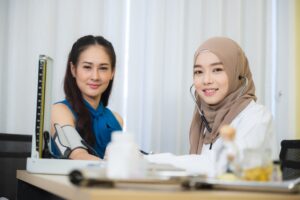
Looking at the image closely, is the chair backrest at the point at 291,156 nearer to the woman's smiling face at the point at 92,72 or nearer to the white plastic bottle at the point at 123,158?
the woman's smiling face at the point at 92,72

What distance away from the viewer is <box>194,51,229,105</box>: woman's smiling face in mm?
1740

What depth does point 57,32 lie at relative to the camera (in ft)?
6.45

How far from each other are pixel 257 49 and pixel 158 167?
5.07 feet

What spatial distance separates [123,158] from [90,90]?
0.87 metres

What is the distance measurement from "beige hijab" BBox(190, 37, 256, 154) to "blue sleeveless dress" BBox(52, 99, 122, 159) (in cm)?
35

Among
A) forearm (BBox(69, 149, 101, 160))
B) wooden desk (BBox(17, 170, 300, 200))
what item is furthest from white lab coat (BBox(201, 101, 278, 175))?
wooden desk (BBox(17, 170, 300, 200))

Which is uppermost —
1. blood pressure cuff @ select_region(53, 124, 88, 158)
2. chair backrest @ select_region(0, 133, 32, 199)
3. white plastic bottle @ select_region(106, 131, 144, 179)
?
white plastic bottle @ select_region(106, 131, 144, 179)

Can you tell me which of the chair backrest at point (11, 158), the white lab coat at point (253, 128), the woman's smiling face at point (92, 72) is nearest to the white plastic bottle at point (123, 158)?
the white lab coat at point (253, 128)

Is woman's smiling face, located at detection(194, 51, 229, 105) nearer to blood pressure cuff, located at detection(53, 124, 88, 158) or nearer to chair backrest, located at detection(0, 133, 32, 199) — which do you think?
blood pressure cuff, located at detection(53, 124, 88, 158)

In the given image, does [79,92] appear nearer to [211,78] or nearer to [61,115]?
[61,115]

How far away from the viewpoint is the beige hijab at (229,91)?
167cm

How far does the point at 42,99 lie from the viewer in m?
1.29

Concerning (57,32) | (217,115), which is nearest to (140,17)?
(57,32)

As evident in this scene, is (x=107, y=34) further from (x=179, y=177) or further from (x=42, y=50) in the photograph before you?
(x=179, y=177)
